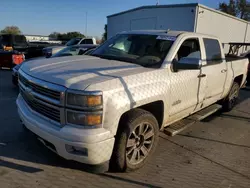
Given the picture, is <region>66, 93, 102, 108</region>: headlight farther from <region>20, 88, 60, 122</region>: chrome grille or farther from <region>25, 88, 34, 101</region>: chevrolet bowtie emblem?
<region>25, 88, 34, 101</region>: chevrolet bowtie emblem

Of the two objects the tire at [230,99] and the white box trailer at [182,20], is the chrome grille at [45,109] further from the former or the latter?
the white box trailer at [182,20]

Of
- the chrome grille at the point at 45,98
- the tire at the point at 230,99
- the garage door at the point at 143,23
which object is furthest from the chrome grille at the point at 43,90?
the garage door at the point at 143,23

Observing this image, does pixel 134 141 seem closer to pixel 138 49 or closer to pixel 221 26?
pixel 138 49

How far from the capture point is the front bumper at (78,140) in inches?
106

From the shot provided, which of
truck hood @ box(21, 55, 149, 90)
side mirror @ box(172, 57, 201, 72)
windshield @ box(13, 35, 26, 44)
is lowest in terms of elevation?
truck hood @ box(21, 55, 149, 90)

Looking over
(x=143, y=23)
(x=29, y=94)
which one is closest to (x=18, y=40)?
(x=143, y=23)

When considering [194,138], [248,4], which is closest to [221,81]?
[194,138]

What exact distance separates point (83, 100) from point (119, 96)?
1.39 ft

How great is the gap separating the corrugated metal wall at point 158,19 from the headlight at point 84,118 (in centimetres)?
1433

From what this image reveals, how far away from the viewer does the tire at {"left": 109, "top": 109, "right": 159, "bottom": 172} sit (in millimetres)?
3074

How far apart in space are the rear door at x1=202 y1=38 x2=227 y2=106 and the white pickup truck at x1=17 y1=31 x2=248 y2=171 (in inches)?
1.5

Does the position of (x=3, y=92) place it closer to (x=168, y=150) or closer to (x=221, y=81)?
(x=168, y=150)

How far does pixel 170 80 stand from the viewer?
3592mm

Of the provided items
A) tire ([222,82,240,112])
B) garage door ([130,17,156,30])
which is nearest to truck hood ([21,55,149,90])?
tire ([222,82,240,112])
